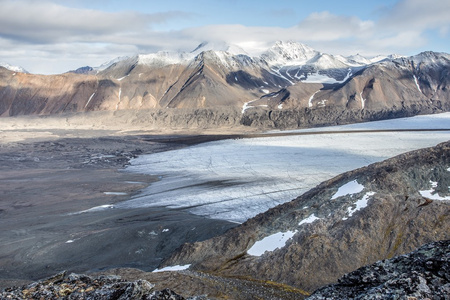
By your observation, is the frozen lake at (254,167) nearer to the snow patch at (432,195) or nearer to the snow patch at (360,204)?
the snow patch at (360,204)

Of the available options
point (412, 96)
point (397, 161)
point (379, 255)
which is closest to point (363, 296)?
point (379, 255)

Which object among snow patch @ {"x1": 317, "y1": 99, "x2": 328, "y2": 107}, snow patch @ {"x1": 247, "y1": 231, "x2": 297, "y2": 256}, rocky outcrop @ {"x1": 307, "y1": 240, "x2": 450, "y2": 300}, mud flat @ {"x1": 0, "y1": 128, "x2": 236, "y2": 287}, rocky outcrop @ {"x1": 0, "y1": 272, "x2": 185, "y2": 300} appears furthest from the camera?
snow patch @ {"x1": 317, "y1": 99, "x2": 328, "y2": 107}

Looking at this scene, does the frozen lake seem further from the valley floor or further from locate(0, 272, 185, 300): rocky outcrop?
locate(0, 272, 185, 300): rocky outcrop

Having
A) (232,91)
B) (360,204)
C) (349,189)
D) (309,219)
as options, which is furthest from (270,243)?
(232,91)

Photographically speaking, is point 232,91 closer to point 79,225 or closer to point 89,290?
point 79,225

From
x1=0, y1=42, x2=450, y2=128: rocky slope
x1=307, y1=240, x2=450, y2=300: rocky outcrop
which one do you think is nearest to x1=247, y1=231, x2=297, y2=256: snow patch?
x1=307, y1=240, x2=450, y2=300: rocky outcrop

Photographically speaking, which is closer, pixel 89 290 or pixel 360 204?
pixel 89 290

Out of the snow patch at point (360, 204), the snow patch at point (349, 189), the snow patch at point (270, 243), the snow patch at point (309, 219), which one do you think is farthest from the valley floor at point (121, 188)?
the snow patch at point (360, 204)
